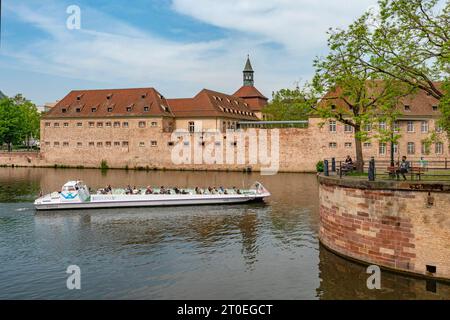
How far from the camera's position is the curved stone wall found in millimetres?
16797

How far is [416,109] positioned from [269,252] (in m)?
46.9

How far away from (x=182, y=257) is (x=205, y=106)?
6254 centimetres

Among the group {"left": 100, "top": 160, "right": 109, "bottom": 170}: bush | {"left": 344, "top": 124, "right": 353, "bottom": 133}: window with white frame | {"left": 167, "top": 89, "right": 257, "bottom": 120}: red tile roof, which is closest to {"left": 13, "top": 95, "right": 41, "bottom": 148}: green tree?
{"left": 100, "top": 160, "right": 109, "bottom": 170}: bush

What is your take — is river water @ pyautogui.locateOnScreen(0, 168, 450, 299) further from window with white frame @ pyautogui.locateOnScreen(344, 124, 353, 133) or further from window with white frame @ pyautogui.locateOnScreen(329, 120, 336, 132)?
window with white frame @ pyautogui.locateOnScreen(329, 120, 336, 132)

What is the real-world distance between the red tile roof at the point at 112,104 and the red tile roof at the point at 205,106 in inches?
86.6

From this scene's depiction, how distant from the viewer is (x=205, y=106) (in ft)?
270

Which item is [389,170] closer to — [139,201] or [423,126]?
[139,201]

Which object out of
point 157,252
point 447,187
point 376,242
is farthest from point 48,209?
point 447,187

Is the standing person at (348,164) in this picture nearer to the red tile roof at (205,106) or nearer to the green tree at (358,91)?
the green tree at (358,91)

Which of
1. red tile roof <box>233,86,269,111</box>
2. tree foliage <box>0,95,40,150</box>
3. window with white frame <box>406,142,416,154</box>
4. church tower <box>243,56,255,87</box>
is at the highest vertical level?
church tower <box>243,56,255,87</box>

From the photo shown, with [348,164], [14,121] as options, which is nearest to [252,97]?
[14,121]

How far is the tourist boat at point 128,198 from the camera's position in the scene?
3531 cm

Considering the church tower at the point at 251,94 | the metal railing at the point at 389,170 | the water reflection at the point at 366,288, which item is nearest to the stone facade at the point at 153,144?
the church tower at the point at 251,94

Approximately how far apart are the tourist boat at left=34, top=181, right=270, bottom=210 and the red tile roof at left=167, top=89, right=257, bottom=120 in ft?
145
